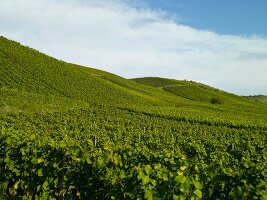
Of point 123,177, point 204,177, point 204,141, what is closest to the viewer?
point 123,177

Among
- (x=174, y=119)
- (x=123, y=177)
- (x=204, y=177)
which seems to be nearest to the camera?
(x=123, y=177)

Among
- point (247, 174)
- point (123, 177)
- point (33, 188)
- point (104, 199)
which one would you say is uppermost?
point (247, 174)

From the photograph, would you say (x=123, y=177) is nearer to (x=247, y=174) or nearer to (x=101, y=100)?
(x=247, y=174)

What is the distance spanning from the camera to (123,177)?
9.15 m

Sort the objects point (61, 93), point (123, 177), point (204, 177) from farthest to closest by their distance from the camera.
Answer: point (61, 93) → point (204, 177) → point (123, 177)

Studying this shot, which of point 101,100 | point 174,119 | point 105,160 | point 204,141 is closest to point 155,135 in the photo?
point 204,141

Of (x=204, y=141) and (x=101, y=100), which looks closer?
(x=204, y=141)

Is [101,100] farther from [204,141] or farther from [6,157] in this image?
[6,157]

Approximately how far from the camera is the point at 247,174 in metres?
9.27

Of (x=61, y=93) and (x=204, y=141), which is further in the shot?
(x=61, y=93)

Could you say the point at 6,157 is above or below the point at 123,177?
below

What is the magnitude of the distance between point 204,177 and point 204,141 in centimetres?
1404

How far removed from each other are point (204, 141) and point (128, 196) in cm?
1583

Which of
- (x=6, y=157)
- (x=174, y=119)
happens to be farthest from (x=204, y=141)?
(x=174, y=119)
